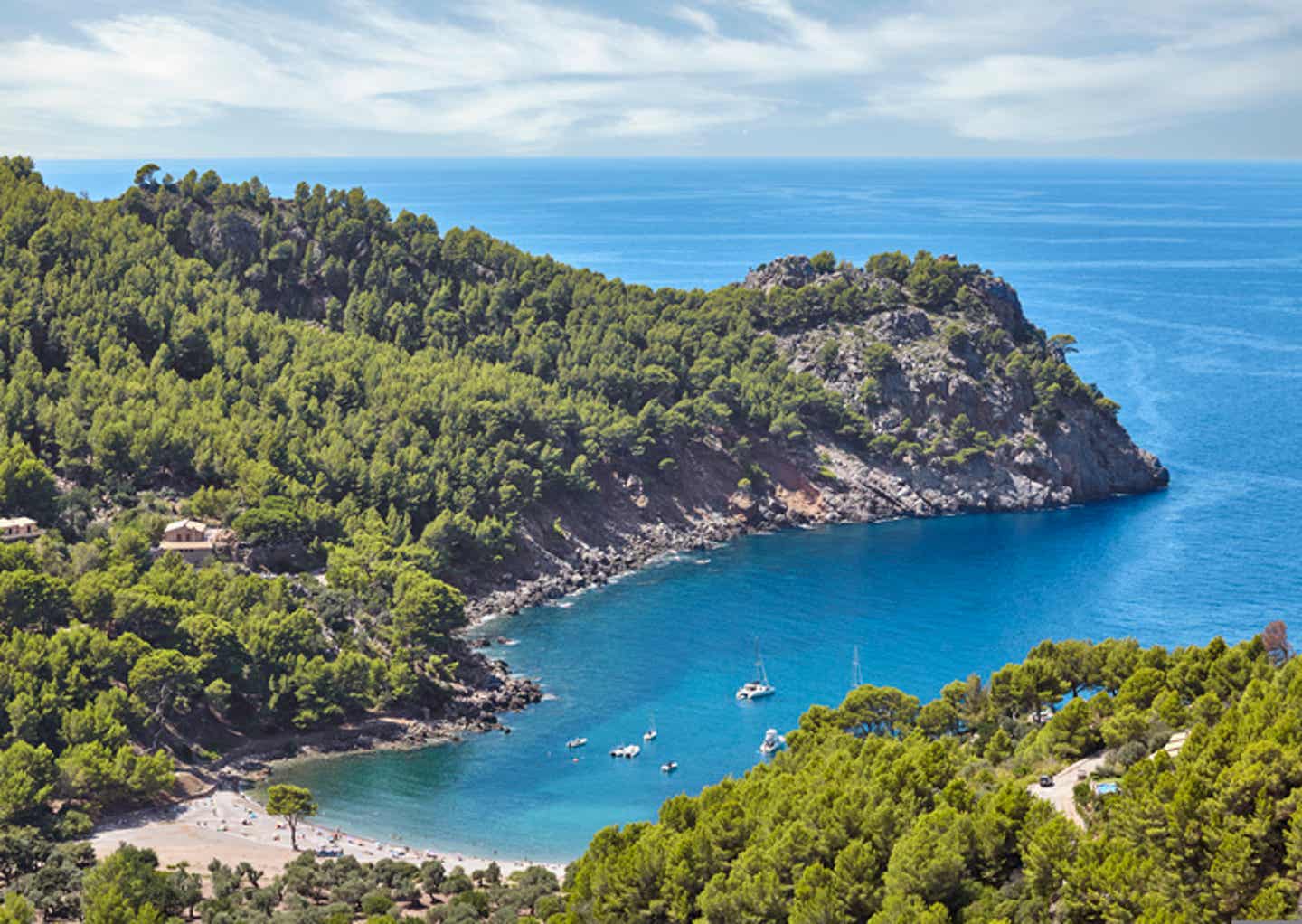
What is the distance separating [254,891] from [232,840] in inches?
333

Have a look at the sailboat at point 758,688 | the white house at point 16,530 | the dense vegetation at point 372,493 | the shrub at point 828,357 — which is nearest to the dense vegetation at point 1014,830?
the dense vegetation at point 372,493

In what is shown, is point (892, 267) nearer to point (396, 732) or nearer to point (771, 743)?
point (771, 743)

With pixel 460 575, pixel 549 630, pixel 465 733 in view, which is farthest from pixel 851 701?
pixel 460 575

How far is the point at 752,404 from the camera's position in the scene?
402 feet

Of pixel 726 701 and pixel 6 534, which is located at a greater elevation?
pixel 6 534

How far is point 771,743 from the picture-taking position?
72625mm

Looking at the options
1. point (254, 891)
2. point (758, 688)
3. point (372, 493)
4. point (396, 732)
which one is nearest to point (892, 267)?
point (372, 493)

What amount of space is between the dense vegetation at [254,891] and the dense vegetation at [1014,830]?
12.6 ft

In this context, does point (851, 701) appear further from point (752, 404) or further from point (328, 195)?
point (328, 195)

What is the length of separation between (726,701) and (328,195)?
79006mm

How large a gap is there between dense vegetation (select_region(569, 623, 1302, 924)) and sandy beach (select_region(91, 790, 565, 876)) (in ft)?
39.5

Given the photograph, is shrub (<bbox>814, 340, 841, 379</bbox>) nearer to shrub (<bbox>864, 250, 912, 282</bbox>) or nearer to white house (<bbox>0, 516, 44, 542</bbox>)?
shrub (<bbox>864, 250, 912, 282</bbox>)

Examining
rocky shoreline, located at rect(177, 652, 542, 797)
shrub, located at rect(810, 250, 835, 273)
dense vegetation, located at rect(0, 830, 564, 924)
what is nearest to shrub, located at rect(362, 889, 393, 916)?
dense vegetation, located at rect(0, 830, 564, 924)

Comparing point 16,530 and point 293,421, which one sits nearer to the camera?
point 16,530
